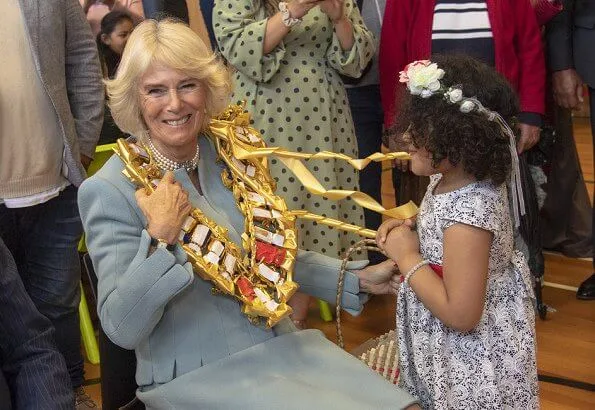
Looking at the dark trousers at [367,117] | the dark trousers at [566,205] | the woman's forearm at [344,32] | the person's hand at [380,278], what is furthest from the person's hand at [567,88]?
the person's hand at [380,278]

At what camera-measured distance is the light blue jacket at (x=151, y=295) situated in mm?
1688

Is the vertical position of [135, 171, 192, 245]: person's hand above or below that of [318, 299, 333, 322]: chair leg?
above

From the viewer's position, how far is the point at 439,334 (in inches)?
75.5

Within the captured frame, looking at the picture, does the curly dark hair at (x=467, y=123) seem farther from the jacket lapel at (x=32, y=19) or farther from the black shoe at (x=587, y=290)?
the black shoe at (x=587, y=290)

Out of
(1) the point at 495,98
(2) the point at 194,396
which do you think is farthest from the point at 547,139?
(2) the point at 194,396

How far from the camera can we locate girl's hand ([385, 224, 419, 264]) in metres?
1.92

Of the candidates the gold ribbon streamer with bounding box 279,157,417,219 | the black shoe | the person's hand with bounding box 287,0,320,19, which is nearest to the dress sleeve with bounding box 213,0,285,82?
the person's hand with bounding box 287,0,320,19

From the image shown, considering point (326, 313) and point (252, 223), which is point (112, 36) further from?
point (252, 223)

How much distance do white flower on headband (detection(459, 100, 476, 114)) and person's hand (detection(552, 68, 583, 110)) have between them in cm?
172

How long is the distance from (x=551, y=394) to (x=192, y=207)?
1.63m

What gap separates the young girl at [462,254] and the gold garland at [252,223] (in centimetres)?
11

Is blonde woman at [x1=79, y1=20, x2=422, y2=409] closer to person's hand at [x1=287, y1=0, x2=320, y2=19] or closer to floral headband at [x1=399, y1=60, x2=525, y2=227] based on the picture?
floral headband at [x1=399, y1=60, x2=525, y2=227]

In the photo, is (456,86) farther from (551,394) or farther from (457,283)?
(551,394)

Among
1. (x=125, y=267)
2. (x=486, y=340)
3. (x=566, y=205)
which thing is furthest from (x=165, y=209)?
(x=566, y=205)
